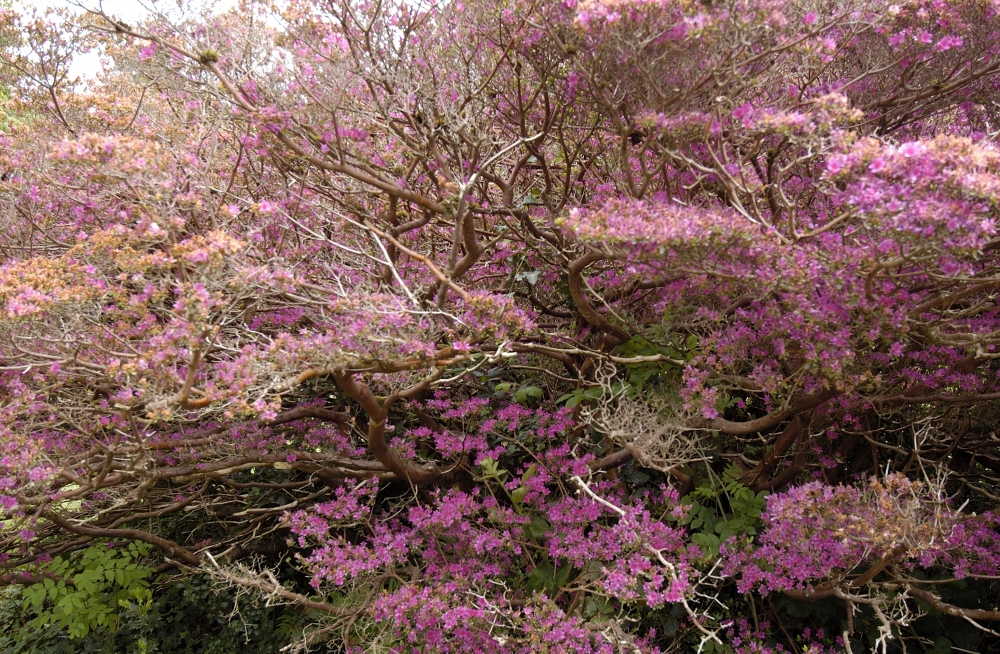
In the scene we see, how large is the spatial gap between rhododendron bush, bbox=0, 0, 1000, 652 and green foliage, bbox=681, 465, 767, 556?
3cm

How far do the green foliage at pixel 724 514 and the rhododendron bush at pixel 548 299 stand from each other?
3 cm

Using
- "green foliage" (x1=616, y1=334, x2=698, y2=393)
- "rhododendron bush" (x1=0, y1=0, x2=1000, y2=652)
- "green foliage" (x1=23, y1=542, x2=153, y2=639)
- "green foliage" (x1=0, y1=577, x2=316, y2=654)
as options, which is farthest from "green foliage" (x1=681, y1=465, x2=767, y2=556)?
"green foliage" (x1=23, y1=542, x2=153, y2=639)

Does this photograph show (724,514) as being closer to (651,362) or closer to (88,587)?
(651,362)

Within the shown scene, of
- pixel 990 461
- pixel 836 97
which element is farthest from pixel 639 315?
pixel 990 461

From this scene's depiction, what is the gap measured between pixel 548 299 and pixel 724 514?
62.5 inches

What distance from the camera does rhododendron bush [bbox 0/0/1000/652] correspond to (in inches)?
99.6

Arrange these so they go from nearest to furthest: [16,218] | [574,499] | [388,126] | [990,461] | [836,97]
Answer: [836,97], [388,126], [574,499], [16,218], [990,461]

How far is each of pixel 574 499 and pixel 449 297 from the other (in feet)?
4.22

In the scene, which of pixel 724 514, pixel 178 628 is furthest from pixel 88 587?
pixel 724 514

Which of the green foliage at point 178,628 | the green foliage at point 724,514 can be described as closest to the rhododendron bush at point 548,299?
the green foliage at point 724,514

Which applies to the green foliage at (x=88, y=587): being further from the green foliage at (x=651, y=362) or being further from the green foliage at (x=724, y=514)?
the green foliage at (x=724, y=514)

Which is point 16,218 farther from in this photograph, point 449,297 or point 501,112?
point 501,112

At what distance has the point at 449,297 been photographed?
3.89 meters

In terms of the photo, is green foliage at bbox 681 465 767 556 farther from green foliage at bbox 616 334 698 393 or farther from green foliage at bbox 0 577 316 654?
green foliage at bbox 0 577 316 654
